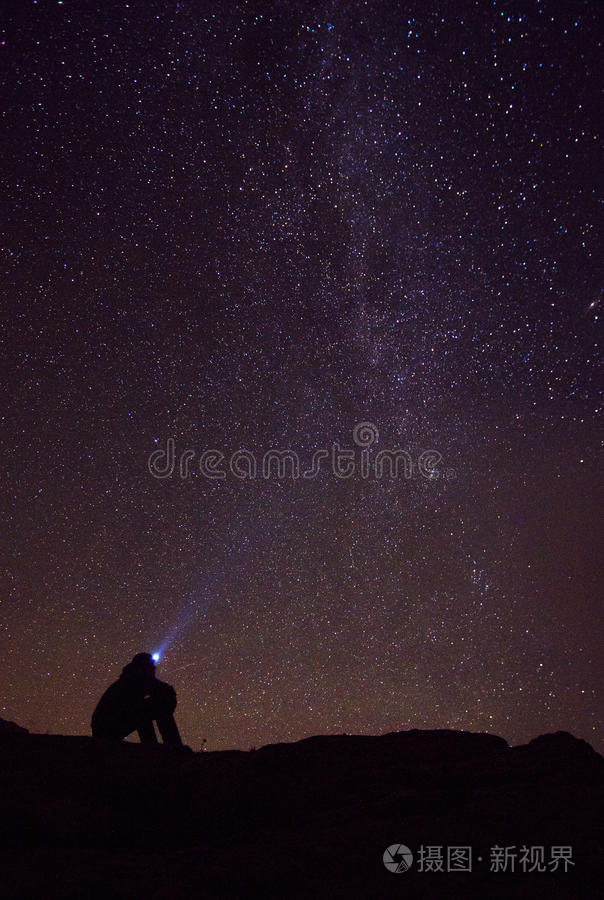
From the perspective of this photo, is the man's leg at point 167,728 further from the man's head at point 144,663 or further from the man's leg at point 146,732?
the man's head at point 144,663

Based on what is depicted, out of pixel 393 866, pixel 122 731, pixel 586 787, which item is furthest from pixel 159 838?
pixel 586 787

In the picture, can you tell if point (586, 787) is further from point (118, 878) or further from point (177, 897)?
point (118, 878)

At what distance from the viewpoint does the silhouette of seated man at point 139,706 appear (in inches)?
250

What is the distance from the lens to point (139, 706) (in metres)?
6.52

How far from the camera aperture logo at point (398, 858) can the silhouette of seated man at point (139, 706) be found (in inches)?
156

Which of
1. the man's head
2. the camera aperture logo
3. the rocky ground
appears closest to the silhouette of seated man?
the man's head

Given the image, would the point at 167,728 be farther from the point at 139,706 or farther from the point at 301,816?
the point at 301,816

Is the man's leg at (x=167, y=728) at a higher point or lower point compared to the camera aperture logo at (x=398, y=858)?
higher

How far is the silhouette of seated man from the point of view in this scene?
20.8ft

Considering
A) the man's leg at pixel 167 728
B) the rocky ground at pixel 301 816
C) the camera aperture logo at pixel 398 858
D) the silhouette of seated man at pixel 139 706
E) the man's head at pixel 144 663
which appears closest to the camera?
the rocky ground at pixel 301 816

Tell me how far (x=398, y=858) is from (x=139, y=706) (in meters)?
4.43

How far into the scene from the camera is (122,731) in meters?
6.28

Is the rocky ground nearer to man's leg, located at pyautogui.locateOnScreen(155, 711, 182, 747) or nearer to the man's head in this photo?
man's leg, located at pyautogui.locateOnScreen(155, 711, 182, 747)

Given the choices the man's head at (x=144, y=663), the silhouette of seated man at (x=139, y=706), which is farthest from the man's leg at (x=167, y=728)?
the man's head at (x=144, y=663)
